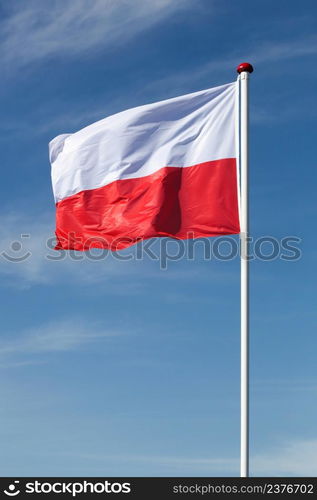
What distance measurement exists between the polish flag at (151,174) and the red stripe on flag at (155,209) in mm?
24

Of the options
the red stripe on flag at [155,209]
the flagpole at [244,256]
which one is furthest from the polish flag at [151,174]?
the flagpole at [244,256]

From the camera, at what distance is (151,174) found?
2255 centimetres

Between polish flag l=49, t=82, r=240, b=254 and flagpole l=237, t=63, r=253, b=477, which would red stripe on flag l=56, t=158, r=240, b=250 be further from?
flagpole l=237, t=63, r=253, b=477

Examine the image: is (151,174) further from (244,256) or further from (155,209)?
(244,256)

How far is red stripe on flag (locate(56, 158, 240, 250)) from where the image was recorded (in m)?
20.9

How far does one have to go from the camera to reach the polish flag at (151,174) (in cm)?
2116

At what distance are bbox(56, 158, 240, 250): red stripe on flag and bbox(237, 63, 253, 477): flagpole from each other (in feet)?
1.91

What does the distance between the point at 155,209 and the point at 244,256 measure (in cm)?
303

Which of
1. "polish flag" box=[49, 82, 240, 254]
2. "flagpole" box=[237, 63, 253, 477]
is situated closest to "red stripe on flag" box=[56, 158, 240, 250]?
"polish flag" box=[49, 82, 240, 254]

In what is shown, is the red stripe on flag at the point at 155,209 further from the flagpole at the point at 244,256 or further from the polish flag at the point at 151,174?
the flagpole at the point at 244,256

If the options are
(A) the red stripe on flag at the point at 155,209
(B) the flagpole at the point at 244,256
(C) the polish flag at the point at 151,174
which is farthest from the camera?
(C) the polish flag at the point at 151,174
